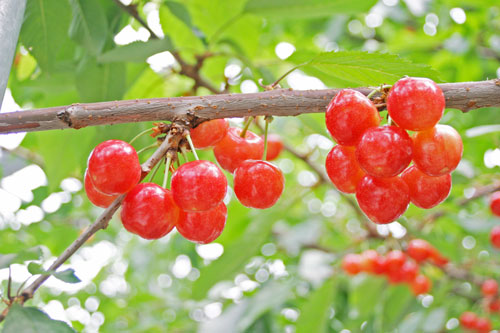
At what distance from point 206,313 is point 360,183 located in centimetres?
390

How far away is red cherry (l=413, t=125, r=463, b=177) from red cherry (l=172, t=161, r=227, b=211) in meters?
0.53

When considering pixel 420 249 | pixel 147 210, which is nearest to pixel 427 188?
pixel 147 210

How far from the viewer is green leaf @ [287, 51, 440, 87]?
4.50ft

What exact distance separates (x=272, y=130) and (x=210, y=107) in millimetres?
2701

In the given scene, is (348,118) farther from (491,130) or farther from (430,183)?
(491,130)

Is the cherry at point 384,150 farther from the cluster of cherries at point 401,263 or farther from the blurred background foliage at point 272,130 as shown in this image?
the cluster of cherries at point 401,263

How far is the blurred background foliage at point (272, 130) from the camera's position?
1827 mm

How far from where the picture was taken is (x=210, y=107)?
4.09ft

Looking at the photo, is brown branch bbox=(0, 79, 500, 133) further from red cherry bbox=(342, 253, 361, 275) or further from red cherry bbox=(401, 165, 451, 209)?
red cherry bbox=(342, 253, 361, 275)

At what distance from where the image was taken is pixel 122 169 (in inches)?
47.0

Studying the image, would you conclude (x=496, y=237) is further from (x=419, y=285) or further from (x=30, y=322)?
(x=30, y=322)

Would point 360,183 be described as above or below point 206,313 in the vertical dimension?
above

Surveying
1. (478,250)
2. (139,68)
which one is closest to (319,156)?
(478,250)

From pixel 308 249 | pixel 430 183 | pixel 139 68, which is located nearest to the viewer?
pixel 430 183
